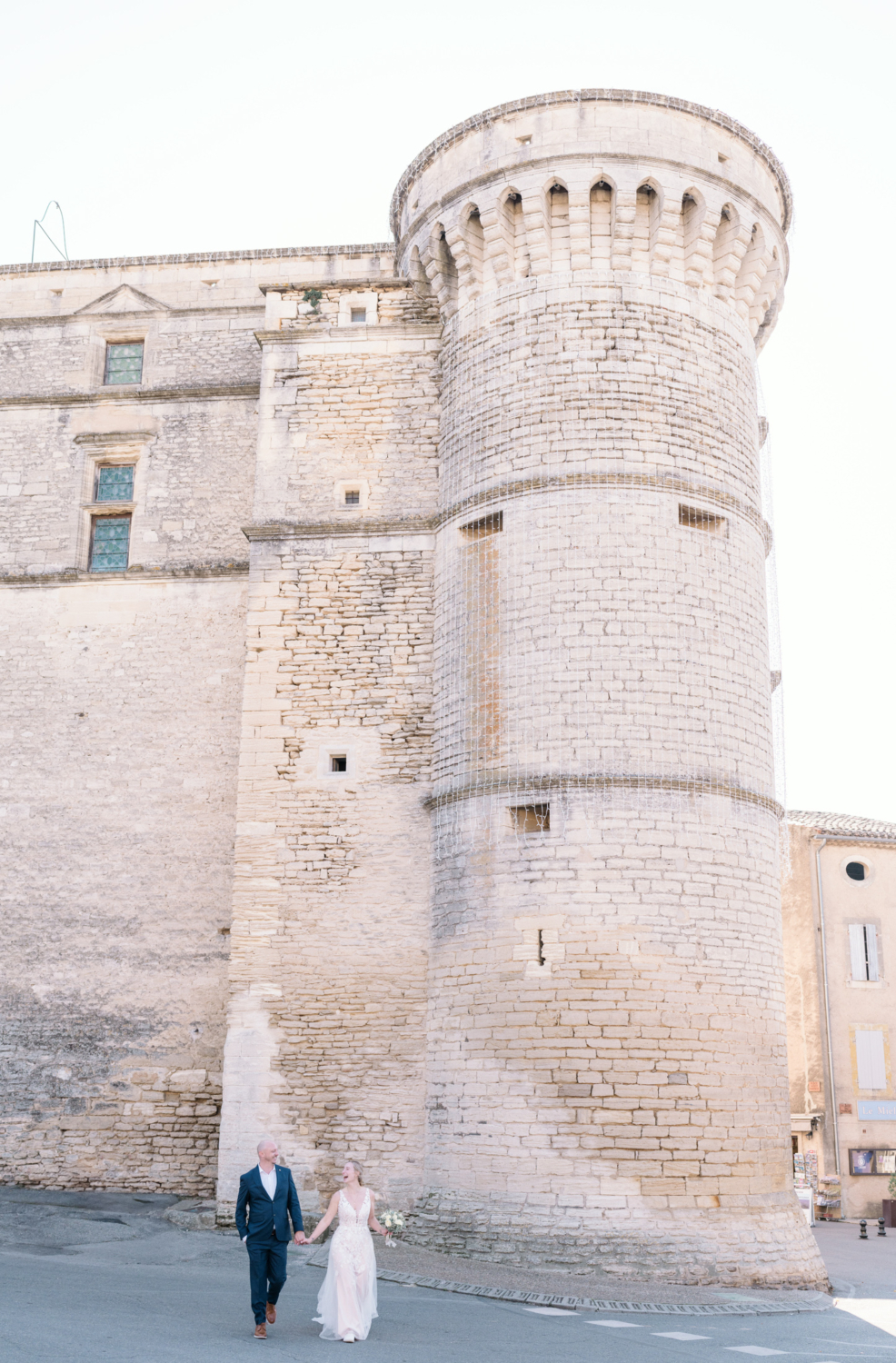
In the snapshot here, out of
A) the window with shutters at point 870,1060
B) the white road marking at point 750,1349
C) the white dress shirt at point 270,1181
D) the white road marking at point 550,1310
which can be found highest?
the window with shutters at point 870,1060

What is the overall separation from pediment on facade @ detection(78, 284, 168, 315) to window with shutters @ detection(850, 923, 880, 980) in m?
15.3

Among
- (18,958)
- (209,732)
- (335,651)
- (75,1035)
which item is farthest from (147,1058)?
(335,651)

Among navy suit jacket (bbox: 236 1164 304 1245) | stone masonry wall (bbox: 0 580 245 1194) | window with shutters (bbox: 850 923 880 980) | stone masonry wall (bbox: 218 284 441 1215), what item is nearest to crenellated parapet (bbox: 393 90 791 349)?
stone masonry wall (bbox: 218 284 441 1215)

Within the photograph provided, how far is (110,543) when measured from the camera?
15500mm

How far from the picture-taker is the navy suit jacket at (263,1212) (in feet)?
23.2

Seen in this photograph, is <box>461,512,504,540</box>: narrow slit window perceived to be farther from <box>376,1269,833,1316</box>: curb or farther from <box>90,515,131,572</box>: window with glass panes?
<box>376,1269,833,1316</box>: curb

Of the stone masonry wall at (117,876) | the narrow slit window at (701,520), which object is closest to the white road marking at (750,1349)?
the stone masonry wall at (117,876)

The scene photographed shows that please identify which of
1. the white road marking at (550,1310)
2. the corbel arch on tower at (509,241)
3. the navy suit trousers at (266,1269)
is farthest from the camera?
the corbel arch on tower at (509,241)

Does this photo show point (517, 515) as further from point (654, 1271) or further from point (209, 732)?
point (654, 1271)

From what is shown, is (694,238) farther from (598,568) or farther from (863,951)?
(863,951)

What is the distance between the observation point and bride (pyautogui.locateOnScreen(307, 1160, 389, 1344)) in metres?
7.10

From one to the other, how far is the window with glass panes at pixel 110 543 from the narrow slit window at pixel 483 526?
4.79 meters

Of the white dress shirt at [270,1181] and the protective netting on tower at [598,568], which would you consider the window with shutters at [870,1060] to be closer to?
the protective netting on tower at [598,568]

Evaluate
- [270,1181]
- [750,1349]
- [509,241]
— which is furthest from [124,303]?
[750,1349]
